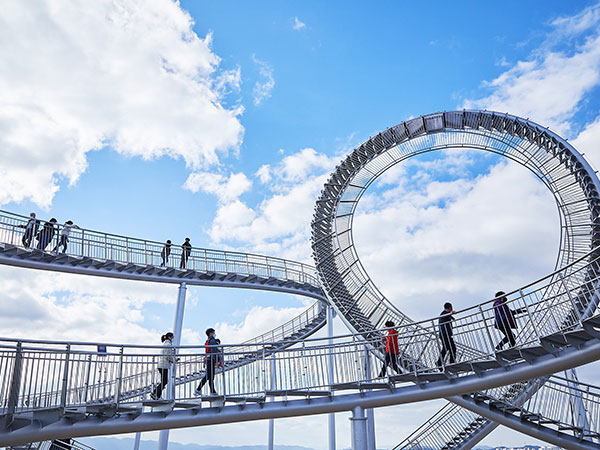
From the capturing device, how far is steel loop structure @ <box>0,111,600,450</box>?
30.8 ft

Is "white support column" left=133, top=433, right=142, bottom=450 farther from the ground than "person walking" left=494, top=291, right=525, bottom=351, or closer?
closer

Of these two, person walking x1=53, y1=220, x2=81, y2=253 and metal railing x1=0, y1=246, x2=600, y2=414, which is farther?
person walking x1=53, y1=220, x2=81, y2=253

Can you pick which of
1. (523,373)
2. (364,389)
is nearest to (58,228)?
(364,389)

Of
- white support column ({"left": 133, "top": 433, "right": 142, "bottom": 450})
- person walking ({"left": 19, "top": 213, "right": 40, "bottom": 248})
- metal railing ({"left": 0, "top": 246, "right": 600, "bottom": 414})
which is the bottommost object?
white support column ({"left": 133, "top": 433, "right": 142, "bottom": 450})

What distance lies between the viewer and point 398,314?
1758 centimetres

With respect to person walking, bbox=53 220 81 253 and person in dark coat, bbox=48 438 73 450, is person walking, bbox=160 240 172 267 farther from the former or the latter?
person in dark coat, bbox=48 438 73 450

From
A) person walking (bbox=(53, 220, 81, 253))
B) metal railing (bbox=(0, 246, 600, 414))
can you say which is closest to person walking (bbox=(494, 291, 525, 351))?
metal railing (bbox=(0, 246, 600, 414))

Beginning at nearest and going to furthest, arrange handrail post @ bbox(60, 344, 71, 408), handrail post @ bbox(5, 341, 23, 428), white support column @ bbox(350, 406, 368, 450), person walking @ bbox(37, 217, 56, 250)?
handrail post @ bbox(5, 341, 23, 428), handrail post @ bbox(60, 344, 71, 408), white support column @ bbox(350, 406, 368, 450), person walking @ bbox(37, 217, 56, 250)

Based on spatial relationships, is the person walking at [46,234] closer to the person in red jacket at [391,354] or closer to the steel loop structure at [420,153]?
the steel loop structure at [420,153]

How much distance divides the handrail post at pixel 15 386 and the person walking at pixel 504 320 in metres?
9.23

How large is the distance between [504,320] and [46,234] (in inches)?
599

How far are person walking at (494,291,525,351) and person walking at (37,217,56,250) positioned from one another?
48.7 ft

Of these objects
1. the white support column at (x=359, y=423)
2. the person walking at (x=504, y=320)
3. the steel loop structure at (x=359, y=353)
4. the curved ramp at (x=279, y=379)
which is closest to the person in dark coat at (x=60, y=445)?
the steel loop structure at (x=359, y=353)

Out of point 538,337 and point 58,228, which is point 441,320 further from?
point 58,228
